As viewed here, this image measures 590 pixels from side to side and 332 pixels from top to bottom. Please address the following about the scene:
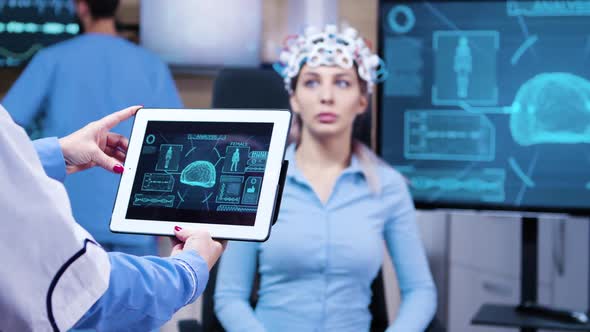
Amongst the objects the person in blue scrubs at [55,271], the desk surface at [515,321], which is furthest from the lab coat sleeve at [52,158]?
the desk surface at [515,321]

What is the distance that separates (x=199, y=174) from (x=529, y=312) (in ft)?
5.60

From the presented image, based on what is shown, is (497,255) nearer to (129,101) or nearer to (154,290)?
(129,101)

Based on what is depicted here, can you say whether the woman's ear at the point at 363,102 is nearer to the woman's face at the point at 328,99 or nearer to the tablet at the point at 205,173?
the woman's face at the point at 328,99

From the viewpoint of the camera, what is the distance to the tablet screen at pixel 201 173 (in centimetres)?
129

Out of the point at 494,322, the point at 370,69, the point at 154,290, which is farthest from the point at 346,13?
the point at 154,290

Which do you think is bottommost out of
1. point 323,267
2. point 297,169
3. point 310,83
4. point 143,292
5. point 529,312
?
point 529,312

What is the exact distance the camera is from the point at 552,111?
8.98 ft

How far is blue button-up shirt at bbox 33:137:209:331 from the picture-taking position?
104cm

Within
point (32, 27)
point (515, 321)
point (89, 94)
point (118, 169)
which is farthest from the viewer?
point (32, 27)

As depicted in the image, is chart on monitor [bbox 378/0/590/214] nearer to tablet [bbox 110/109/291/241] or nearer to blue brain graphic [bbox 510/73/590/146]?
blue brain graphic [bbox 510/73/590/146]

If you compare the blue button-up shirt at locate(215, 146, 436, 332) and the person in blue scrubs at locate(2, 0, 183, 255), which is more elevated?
the person in blue scrubs at locate(2, 0, 183, 255)

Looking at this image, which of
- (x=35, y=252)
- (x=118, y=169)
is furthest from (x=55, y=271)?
(x=118, y=169)

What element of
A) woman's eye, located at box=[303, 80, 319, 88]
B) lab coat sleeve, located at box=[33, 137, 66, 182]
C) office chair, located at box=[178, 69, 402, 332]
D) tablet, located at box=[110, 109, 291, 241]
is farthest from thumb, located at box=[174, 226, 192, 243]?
office chair, located at box=[178, 69, 402, 332]

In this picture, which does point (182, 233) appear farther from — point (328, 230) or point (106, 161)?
point (328, 230)
